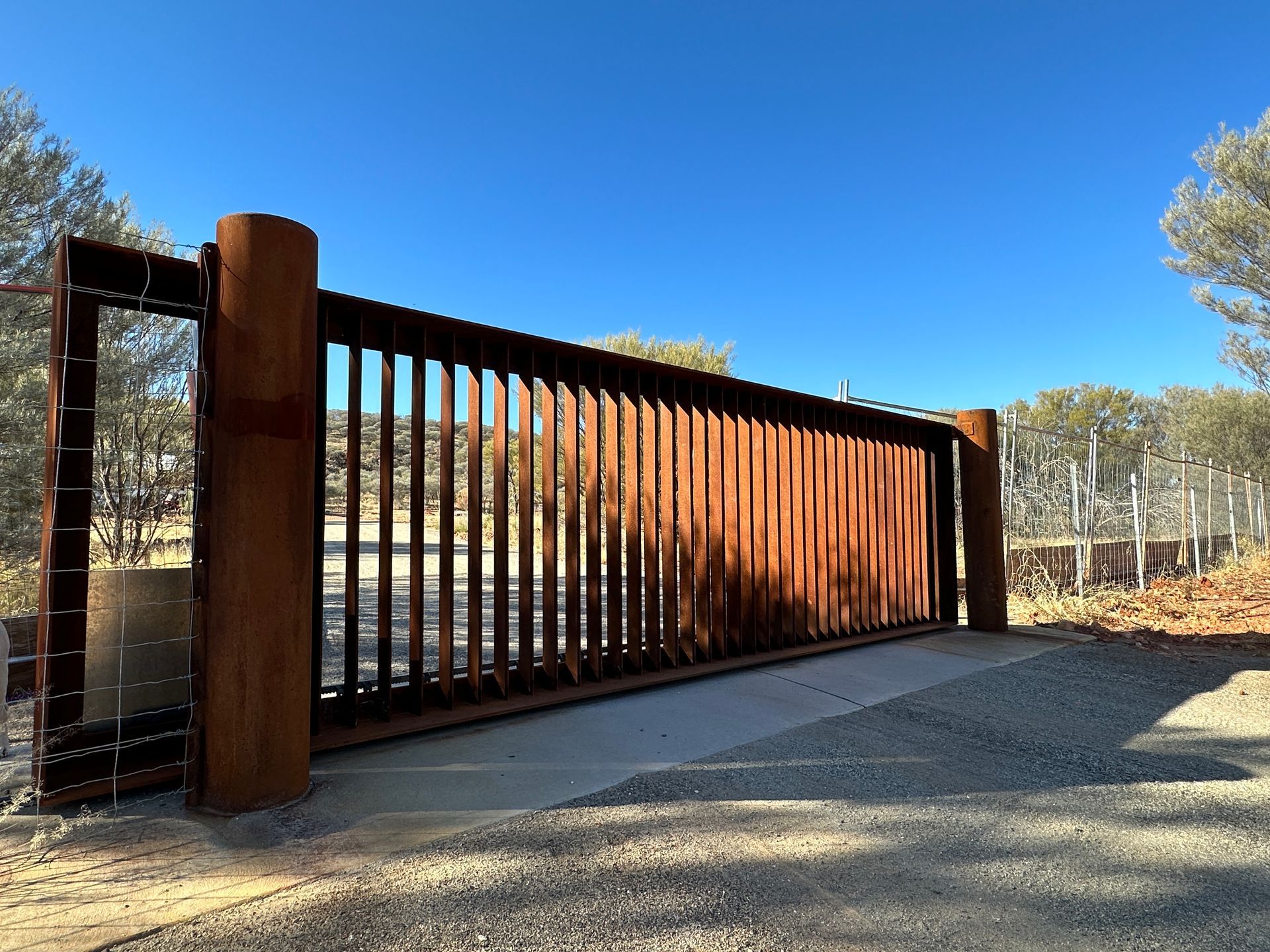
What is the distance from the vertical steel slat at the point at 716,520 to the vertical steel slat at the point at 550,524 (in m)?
1.20

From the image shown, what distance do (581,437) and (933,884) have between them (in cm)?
1059

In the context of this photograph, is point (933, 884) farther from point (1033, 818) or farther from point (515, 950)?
point (515, 950)

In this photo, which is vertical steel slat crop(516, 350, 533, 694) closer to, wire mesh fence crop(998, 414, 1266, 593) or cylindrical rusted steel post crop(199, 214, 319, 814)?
cylindrical rusted steel post crop(199, 214, 319, 814)

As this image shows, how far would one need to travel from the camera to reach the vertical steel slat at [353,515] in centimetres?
290

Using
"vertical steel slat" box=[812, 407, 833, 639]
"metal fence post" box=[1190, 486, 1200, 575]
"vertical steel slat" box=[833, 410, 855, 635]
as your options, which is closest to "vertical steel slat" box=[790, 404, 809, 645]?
"vertical steel slat" box=[812, 407, 833, 639]

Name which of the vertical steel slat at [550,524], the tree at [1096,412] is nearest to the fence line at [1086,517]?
the vertical steel slat at [550,524]

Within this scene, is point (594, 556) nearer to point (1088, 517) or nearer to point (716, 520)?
point (716, 520)

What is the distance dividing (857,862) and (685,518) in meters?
2.51

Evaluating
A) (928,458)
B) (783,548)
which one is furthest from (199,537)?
(928,458)

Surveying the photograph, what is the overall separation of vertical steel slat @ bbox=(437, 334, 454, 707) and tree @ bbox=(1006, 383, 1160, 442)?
30.2 metres

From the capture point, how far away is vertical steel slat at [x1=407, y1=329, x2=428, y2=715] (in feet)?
10.1

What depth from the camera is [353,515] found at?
2.90 meters

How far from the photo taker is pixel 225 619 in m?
2.36

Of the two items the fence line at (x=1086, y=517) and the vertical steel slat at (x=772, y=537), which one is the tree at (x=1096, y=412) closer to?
the fence line at (x=1086, y=517)
